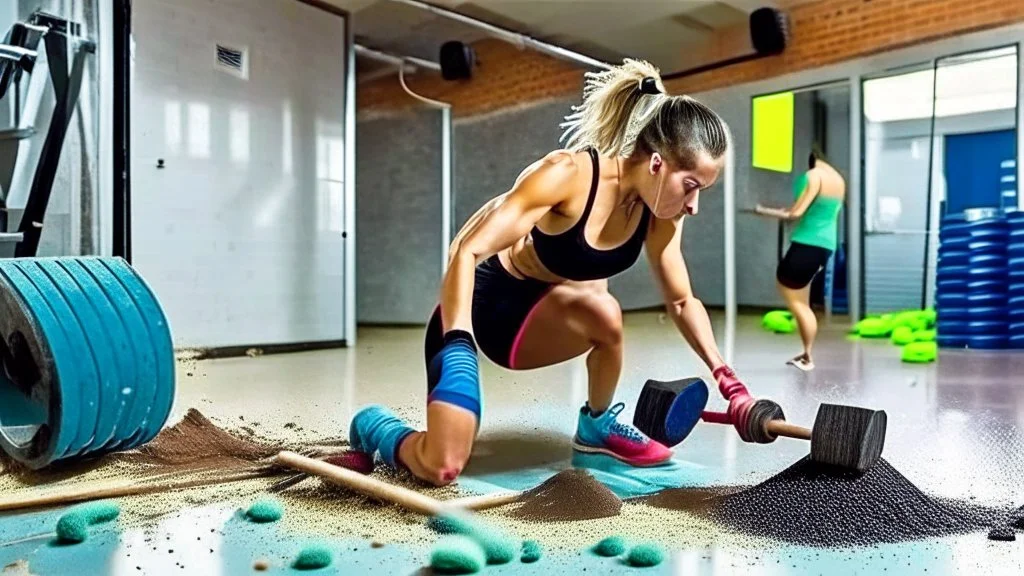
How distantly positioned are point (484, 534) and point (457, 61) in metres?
3.19

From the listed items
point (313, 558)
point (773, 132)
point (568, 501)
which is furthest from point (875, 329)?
point (313, 558)

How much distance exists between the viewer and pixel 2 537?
1.25 m

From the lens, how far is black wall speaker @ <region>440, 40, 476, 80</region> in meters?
3.86

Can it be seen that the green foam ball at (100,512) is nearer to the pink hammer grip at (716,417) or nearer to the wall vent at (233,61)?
the pink hammer grip at (716,417)

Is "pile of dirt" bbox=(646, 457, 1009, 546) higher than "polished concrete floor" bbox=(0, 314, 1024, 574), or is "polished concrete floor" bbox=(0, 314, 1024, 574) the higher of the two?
"pile of dirt" bbox=(646, 457, 1009, 546)

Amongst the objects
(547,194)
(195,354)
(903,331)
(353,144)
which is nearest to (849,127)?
(903,331)

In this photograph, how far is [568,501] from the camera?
140 centimetres

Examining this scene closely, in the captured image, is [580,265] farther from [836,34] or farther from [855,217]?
[855,217]

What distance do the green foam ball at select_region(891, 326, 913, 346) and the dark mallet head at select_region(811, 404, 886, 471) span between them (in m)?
3.97

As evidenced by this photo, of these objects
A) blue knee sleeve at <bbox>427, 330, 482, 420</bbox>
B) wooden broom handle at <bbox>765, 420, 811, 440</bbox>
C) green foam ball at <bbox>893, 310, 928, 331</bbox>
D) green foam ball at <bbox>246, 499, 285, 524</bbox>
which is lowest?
green foam ball at <bbox>246, 499, 285, 524</bbox>

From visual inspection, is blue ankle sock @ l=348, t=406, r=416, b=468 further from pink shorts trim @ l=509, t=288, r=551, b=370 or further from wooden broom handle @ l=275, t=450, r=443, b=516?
pink shorts trim @ l=509, t=288, r=551, b=370

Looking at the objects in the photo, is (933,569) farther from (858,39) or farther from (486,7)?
(858,39)

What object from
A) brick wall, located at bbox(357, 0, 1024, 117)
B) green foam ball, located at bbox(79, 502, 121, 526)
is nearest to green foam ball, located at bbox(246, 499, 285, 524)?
green foam ball, located at bbox(79, 502, 121, 526)

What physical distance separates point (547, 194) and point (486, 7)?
3115mm
